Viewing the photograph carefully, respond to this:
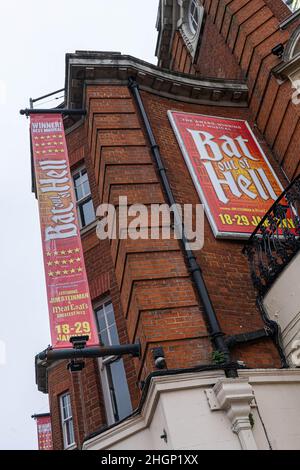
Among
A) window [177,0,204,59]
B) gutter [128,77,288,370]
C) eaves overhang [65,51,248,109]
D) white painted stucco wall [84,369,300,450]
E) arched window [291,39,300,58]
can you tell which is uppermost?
window [177,0,204,59]

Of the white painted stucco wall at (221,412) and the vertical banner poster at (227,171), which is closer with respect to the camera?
the white painted stucco wall at (221,412)

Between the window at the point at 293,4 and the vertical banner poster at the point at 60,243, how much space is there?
6.45 meters

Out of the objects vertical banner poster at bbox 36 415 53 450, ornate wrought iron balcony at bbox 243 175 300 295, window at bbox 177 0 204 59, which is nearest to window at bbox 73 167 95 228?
ornate wrought iron balcony at bbox 243 175 300 295

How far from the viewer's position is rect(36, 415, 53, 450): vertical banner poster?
Answer: 19266 mm

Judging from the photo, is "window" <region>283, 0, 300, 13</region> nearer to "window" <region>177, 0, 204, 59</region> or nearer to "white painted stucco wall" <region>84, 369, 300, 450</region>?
"window" <region>177, 0, 204, 59</region>

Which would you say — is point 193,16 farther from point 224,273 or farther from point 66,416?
point 66,416

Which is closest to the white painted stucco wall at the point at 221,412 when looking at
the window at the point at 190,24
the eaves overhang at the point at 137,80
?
the eaves overhang at the point at 137,80

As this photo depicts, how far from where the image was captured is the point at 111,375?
30.0 feet

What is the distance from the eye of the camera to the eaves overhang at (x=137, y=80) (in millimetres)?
10547

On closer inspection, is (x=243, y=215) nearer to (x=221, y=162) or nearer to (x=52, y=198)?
(x=221, y=162)

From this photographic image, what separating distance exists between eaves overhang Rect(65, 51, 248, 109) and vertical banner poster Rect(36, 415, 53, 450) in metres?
14.1

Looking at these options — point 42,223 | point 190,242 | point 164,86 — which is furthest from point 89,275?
point 164,86

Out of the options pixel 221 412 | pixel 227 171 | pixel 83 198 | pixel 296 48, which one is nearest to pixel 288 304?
pixel 221 412

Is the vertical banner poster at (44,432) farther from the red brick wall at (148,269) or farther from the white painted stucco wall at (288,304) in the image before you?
the white painted stucco wall at (288,304)
